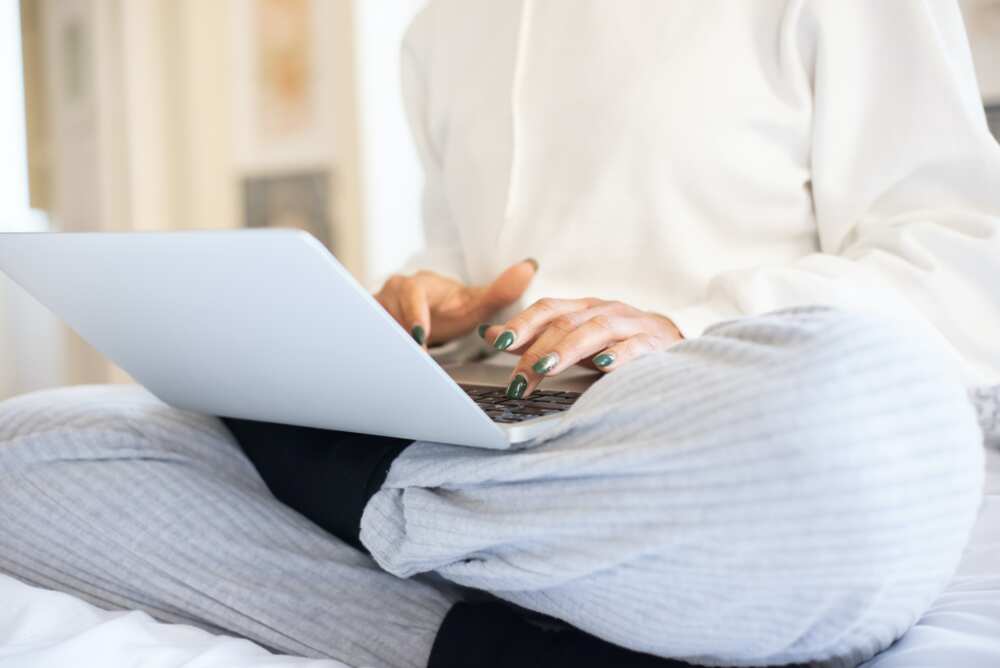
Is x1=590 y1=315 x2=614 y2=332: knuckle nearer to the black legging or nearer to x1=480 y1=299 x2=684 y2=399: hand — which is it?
x1=480 y1=299 x2=684 y2=399: hand

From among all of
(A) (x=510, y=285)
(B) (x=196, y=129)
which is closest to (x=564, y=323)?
(A) (x=510, y=285)

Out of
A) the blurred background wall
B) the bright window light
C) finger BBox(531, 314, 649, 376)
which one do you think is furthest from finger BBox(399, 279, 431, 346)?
the bright window light

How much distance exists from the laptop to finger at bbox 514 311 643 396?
23mm

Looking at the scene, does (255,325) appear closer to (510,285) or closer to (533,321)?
(533,321)

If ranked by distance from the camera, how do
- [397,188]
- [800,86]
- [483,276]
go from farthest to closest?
[397,188] < [483,276] < [800,86]

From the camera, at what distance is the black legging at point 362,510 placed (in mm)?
497

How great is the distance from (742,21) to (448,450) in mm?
571

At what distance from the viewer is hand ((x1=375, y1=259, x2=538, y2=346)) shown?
0.86 m

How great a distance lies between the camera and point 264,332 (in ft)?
1.53

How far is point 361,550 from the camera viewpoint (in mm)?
615

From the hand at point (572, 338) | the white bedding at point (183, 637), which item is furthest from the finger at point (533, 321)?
the white bedding at point (183, 637)

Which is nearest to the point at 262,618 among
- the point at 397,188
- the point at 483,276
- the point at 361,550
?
the point at 361,550

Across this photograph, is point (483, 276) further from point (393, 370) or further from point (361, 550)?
point (393, 370)

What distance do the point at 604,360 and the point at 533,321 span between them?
0.18ft
